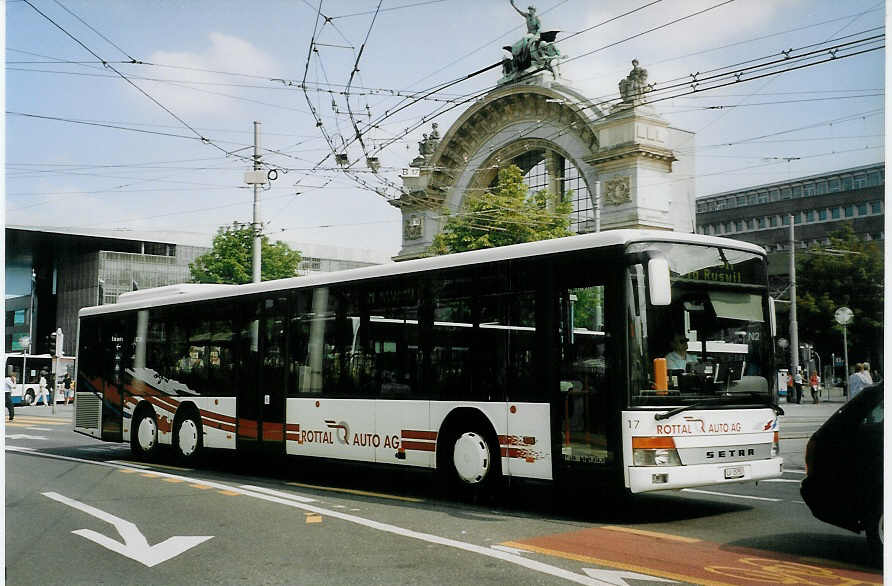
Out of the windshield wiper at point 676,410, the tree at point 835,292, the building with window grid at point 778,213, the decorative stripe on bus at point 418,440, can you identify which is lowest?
the decorative stripe on bus at point 418,440

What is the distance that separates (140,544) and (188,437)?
23.0 feet

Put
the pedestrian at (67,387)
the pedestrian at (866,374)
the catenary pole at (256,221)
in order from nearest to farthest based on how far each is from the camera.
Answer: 1. the pedestrian at (866,374)
2. the catenary pole at (256,221)
3. the pedestrian at (67,387)

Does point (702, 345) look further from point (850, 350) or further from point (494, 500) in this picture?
point (850, 350)

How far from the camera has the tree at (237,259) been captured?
47156mm

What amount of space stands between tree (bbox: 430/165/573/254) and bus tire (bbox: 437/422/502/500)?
2465 cm

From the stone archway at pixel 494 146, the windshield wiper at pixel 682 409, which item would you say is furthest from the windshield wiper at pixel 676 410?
the stone archway at pixel 494 146

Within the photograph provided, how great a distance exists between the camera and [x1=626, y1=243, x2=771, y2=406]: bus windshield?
8461 millimetres

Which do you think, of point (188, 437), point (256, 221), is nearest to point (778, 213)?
point (256, 221)

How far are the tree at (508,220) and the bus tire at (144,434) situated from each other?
20288 mm

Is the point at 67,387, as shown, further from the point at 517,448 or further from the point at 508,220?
the point at 517,448

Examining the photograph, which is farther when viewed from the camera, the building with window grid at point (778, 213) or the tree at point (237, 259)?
the tree at point (237, 259)

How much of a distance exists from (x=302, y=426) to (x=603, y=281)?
5.06m

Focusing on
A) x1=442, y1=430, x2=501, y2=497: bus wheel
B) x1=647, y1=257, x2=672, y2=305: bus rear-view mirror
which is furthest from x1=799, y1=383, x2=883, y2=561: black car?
x1=442, y1=430, x2=501, y2=497: bus wheel

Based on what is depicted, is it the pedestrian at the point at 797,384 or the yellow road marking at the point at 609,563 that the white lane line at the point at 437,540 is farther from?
the pedestrian at the point at 797,384
